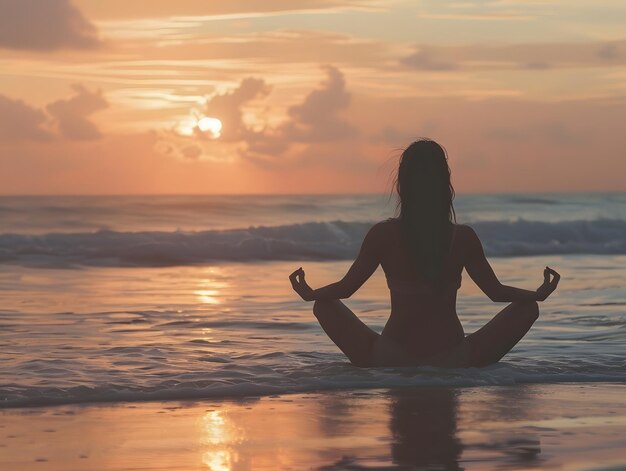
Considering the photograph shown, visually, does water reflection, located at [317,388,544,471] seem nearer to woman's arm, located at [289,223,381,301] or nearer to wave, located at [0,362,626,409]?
wave, located at [0,362,626,409]

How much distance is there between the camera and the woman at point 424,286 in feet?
21.0

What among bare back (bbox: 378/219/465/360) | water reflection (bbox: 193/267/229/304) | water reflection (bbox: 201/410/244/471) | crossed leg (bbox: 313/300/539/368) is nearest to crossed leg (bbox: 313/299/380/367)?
crossed leg (bbox: 313/300/539/368)

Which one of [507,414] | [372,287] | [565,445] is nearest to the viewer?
[565,445]

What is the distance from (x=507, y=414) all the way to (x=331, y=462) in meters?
1.44

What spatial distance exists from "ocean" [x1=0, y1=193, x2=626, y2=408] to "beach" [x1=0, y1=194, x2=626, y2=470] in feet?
0.09

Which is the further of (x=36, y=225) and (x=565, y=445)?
(x=36, y=225)

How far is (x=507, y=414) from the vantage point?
563cm

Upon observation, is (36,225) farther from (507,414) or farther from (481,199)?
(507,414)

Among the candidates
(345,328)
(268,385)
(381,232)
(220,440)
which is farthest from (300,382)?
(220,440)

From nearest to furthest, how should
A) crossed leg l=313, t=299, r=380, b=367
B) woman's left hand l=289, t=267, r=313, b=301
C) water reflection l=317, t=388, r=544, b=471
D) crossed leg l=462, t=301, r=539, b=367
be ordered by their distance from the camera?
water reflection l=317, t=388, r=544, b=471 → woman's left hand l=289, t=267, r=313, b=301 → crossed leg l=462, t=301, r=539, b=367 → crossed leg l=313, t=299, r=380, b=367

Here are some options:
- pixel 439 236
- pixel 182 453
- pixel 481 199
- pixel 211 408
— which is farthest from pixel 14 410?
pixel 481 199

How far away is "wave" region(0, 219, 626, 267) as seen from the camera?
22.9m

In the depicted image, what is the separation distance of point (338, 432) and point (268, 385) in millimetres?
1541

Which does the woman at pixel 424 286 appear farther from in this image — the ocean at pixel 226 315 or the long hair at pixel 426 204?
the ocean at pixel 226 315
